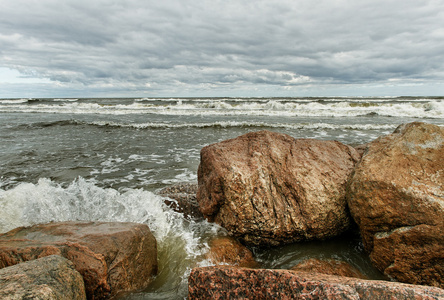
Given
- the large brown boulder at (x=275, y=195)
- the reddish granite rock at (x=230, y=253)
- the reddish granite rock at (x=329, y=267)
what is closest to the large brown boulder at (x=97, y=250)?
the reddish granite rock at (x=230, y=253)

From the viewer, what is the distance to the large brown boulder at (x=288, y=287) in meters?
1.62

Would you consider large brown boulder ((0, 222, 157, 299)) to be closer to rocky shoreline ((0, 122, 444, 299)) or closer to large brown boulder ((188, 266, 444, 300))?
rocky shoreline ((0, 122, 444, 299))

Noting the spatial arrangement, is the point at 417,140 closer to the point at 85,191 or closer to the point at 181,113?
the point at 85,191

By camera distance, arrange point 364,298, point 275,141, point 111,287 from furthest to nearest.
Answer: point 275,141
point 111,287
point 364,298

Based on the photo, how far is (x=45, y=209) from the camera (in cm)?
399

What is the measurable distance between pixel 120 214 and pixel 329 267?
316 cm

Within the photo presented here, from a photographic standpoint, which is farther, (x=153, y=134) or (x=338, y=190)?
(x=153, y=134)

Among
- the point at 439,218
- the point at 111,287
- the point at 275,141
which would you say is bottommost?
the point at 111,287

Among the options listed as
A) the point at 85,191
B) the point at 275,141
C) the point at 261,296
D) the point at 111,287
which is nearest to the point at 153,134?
the point at 85,191

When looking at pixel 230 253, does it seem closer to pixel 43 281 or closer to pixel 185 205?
pixel 185 205

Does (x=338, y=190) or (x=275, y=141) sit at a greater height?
(x=275, y=141)

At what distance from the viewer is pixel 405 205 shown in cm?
265

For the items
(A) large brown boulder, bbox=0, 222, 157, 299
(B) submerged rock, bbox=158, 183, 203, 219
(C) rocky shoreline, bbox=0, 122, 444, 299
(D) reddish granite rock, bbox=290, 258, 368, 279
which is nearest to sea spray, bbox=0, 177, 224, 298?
(B) submerged rock, bbox=158, 183, 203, 219

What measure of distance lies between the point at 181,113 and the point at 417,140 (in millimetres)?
21259
